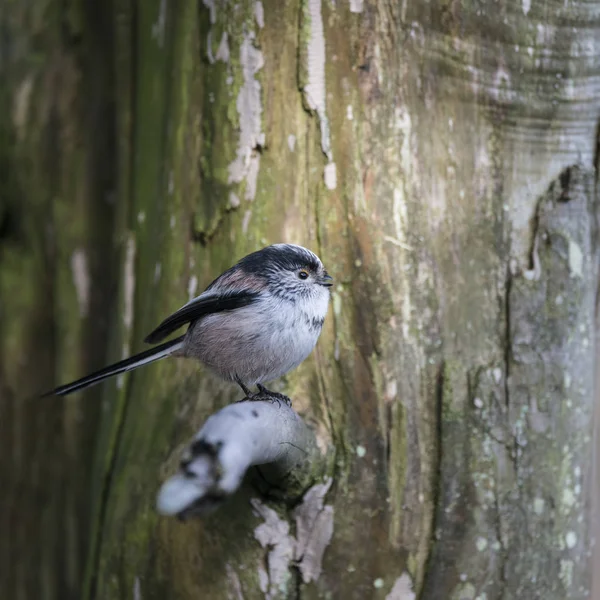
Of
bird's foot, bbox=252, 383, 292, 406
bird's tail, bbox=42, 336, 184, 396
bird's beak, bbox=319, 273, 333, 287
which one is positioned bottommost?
bird's foot, bbox=252, 383, 292, 406

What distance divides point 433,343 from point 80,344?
153 centimetres

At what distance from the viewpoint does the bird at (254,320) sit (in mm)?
1804

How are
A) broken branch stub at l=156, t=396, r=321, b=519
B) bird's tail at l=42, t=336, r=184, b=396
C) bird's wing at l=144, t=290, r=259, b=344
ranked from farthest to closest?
bird's wing at l=144, t=290, r=259, b=344 → bird's tail at l=42, t=336, r=184, b=396 → broken branch stub at l=156, t=396, r=321, b=519

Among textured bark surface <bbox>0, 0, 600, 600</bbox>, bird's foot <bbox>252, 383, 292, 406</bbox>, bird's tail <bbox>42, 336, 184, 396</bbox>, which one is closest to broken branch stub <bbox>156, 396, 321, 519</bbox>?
bird's foot <bbox>252, 383, 292, 406</bbox>

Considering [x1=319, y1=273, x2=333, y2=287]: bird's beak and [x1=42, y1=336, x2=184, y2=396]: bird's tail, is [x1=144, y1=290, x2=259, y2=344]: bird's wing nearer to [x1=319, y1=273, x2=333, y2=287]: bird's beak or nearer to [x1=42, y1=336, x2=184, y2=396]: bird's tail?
[x1=42, y1=336, x2=184, y2=396]: bird's tail

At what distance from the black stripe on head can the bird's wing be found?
87 mm

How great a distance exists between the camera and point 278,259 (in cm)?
185

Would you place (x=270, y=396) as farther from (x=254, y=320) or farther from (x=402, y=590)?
(x=402, y=590)

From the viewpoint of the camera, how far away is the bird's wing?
A: 1853 millimetres

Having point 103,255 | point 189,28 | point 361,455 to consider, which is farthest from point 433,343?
point 103,255

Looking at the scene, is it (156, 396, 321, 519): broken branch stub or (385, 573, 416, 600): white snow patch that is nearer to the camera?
(156, 396, 321, 519): broken branch stub

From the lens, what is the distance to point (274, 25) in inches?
75.2

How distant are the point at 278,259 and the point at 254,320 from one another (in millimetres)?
174

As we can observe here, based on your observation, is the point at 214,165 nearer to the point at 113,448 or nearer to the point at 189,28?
the point at 189,28
